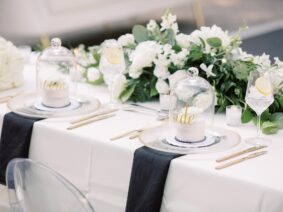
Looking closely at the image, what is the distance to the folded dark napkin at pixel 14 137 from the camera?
7.88ft

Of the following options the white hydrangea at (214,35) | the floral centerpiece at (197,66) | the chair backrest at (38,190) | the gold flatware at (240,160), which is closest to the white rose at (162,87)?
the floral centerpiece at (197,66)

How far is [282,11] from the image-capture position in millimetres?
8836

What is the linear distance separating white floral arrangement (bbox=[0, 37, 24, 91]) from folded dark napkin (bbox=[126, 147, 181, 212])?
0.97 meters

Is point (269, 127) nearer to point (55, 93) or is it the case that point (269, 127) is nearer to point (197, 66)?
point (197, 66)

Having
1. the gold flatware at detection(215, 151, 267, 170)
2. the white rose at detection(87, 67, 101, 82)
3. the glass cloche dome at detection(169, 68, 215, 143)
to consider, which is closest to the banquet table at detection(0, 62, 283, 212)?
the gold flatware at detection(215, 151, 267, 170)

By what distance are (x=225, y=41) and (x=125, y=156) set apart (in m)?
0.71

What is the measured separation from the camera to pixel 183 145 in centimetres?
210

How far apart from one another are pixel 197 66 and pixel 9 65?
2.81 feet

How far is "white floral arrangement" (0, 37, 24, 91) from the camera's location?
9.08 ft

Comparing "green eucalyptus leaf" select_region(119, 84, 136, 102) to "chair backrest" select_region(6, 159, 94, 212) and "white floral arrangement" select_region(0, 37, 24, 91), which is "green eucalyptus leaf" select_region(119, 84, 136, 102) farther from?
"chair backrest" select_region(6, 159, 94, 212)

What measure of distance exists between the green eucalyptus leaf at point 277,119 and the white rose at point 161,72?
1.49ft

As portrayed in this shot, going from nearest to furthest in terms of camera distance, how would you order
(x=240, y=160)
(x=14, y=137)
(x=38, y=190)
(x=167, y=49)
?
(x=38, y=190)
(x=240, y=160)
(x=14, y=137)
(x=167, y=49)

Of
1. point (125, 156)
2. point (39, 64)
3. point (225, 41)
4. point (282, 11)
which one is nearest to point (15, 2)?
point (39, 64)

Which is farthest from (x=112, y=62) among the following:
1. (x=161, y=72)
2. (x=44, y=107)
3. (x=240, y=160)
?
(x=240, y=160)
